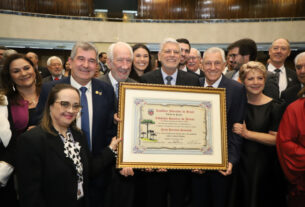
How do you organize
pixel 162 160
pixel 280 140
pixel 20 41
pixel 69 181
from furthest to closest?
pixel 20 41 < pixel 280 140 < pixel 162 160 < pixel 69 181

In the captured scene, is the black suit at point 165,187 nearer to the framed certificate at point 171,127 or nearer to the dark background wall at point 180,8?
the framed certificate at point 171,127

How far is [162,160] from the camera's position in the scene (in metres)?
2.53

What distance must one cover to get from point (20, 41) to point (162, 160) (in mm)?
13403

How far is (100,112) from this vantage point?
2740 mm

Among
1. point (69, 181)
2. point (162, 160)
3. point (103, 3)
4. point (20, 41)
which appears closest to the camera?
point (69, 181)

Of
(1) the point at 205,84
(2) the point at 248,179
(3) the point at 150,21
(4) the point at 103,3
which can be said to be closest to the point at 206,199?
(2) the point at 248,179

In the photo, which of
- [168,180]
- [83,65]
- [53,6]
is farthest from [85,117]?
[53,6]

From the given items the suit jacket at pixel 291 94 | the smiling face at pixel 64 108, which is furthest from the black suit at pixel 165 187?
the suit jacket at pixel 291 94

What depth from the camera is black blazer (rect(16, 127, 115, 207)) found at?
1914 millimetres

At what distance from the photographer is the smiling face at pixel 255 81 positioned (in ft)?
9.89

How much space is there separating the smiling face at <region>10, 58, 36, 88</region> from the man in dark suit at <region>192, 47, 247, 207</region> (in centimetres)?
203

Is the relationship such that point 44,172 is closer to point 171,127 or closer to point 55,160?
point 55,160

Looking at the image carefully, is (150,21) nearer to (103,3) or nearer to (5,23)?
(103,3)

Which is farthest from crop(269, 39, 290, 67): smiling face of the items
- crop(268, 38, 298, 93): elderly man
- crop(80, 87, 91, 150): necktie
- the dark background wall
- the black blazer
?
the dark background wall
